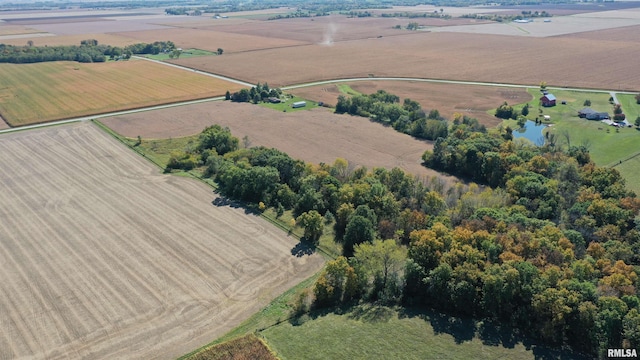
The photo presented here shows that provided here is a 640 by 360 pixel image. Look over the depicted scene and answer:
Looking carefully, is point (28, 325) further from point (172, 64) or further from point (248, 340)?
point (172, 64)

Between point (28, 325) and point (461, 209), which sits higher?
point (461, 209)

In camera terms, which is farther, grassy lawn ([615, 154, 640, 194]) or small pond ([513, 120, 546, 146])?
small pond ([513, 120, 546, 146])

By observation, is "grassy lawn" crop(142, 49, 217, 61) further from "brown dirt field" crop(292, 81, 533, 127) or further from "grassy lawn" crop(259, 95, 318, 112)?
"grassy lawn" crop(259, 95, 318, 112)

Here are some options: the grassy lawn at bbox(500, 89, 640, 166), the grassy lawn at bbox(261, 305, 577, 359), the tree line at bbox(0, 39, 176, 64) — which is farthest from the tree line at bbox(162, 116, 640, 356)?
the tree line at bbox(0, 39, 176, 64)

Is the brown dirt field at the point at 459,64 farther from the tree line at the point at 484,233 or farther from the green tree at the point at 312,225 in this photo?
the green tree at the point at 312,225

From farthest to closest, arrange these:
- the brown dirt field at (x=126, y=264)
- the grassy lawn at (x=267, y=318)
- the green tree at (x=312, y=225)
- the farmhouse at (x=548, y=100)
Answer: the farmhouse at (x=548, y=100)
the green tree at (x=312, y=225)
the brown dirt field at (x=126, y=264)
the grassy lawn at (x=267, y=318)

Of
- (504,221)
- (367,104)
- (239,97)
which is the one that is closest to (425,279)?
(504,221)

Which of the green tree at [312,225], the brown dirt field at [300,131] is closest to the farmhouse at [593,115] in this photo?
the brown dirt field at [300,131]
